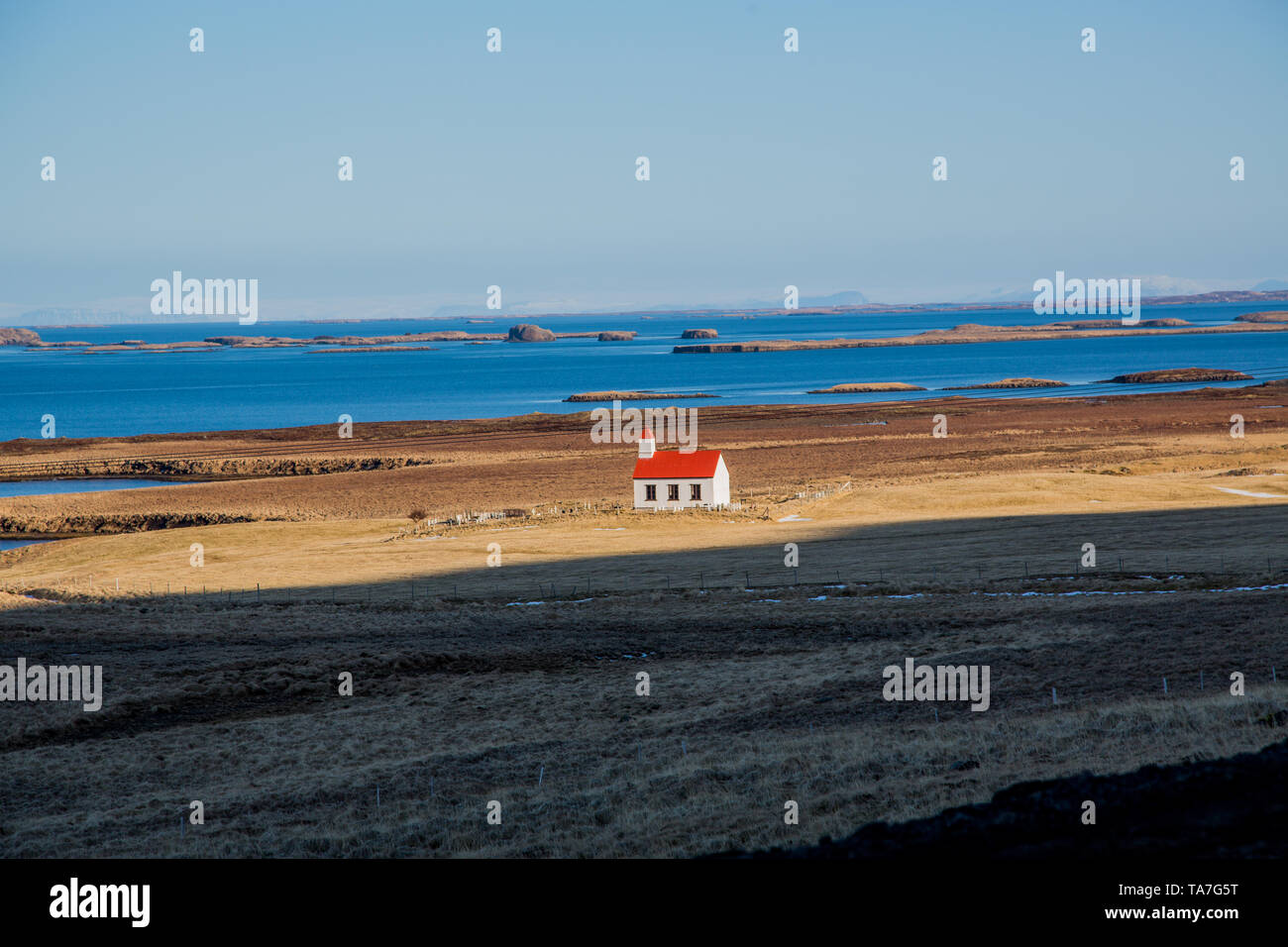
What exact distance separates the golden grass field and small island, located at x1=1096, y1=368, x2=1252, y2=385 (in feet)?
299

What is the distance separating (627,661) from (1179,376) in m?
140

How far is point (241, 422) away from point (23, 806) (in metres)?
114

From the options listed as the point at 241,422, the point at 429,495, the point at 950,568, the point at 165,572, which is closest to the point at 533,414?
the point at 241,422

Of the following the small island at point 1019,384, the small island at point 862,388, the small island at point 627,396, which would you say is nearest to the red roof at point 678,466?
the small island at point 627,396

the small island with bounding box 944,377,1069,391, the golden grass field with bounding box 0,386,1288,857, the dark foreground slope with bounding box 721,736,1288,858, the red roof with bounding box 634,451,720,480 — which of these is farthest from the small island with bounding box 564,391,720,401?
the dark foreground slope with bounding box 721,736,1288,858

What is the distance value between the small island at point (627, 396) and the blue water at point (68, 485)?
66.3m

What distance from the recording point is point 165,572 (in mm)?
43312

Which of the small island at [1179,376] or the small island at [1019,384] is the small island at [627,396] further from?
the small island at [1179,376]

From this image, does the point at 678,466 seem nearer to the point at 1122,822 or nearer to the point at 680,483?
the point at 680,483

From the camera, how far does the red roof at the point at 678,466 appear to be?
54750 mm

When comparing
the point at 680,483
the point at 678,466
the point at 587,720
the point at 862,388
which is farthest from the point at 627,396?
the point at 587,720

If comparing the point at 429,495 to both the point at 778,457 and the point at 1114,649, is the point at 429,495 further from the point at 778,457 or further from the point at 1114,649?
the point at 1114,649

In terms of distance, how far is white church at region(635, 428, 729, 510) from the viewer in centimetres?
5469

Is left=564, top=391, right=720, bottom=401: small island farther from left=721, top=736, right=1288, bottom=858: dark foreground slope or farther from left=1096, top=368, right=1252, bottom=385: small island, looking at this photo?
left=721, top=736, right=1288, bottom=858: dark foreground slope
